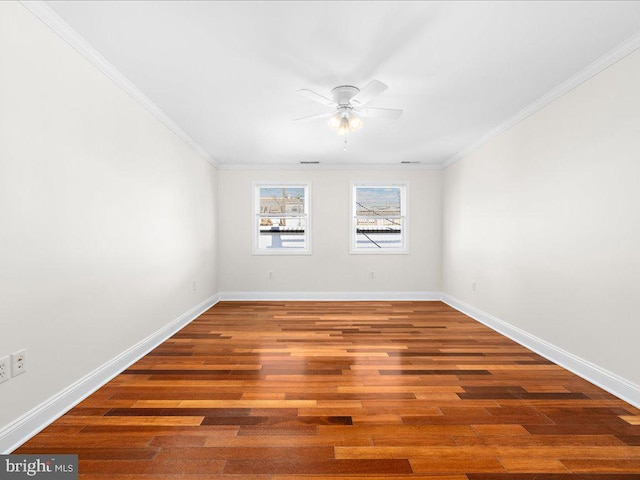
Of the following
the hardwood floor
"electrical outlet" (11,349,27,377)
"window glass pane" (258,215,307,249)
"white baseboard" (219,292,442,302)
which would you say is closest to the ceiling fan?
the hardwood floor

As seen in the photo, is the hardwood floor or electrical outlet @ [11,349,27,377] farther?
electrical outlet @ [11,349,27,377]

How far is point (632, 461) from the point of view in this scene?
5.54 feet

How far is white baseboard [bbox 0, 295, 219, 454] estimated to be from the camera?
1.74 m

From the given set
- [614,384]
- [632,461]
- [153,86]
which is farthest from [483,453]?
[153,86]

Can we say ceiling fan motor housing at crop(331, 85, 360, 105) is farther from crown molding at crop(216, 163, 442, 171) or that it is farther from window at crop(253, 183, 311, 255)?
window at crop(253, 183, 311, 255)

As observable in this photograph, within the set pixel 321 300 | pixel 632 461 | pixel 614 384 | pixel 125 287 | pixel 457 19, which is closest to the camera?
pixel 632 461

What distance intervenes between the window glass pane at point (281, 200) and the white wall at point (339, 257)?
0.20 meters

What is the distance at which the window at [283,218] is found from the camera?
6121 mm

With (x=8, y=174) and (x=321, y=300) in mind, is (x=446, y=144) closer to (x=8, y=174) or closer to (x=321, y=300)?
(x=321, y=300)

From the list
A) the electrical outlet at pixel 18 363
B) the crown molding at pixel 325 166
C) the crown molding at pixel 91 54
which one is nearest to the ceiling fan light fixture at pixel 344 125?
the crown molding at pixel 91 54

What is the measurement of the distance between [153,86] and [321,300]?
4.14 m

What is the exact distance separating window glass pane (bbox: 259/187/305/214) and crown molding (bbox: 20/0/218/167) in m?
2.36

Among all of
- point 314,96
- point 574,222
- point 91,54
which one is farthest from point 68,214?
point 574,222

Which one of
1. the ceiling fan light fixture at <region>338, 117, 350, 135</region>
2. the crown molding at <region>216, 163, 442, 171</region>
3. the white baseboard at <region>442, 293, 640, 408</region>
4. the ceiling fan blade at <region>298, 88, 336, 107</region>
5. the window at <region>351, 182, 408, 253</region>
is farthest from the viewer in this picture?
the window at <region>351, 182, 408, 253</region>
